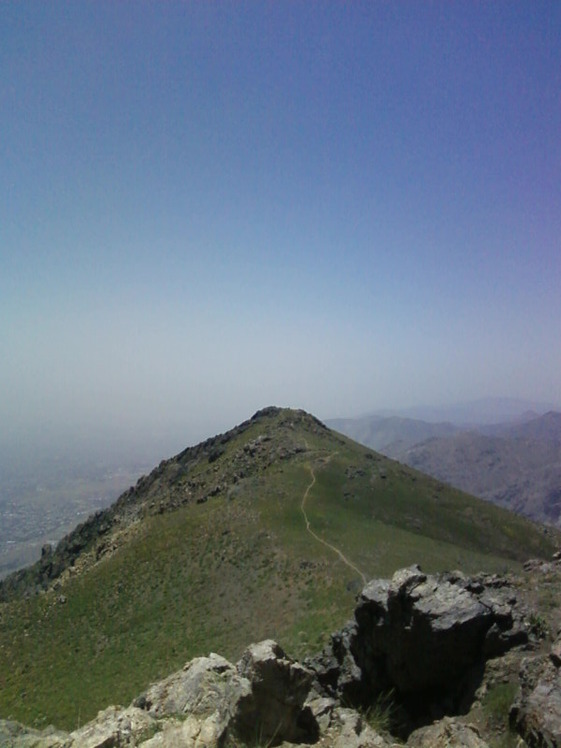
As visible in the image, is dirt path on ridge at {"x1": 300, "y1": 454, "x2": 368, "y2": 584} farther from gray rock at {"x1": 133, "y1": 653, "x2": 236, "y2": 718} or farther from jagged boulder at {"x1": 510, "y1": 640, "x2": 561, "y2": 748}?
gray rock at {"x1": 133, "y1": 653, "x2": 236, "y2": 718}

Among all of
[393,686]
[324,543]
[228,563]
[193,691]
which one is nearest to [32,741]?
[193,691]

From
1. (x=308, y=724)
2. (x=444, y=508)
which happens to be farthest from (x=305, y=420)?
(x=308, y=724)

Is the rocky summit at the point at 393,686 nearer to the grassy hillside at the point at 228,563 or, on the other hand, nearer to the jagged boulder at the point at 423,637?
the jagged boulder at the point at 423,637

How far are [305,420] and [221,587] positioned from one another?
52.9m

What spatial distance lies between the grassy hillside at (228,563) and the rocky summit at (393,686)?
9.55 meters

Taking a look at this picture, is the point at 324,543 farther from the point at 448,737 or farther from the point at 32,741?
the point at 32,741

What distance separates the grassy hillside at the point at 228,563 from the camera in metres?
30.7

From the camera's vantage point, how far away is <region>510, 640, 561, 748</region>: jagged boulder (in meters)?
10.8

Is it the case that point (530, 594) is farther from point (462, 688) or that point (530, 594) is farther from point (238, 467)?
point (238, 467)

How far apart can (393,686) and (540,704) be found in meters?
8.16

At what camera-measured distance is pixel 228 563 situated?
139 feet

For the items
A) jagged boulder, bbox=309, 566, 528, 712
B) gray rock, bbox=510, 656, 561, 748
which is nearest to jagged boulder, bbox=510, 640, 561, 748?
Result: gray rock, bbox=510, 656, 561, 748

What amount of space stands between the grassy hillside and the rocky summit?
9.55 metres

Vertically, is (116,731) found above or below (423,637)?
above
